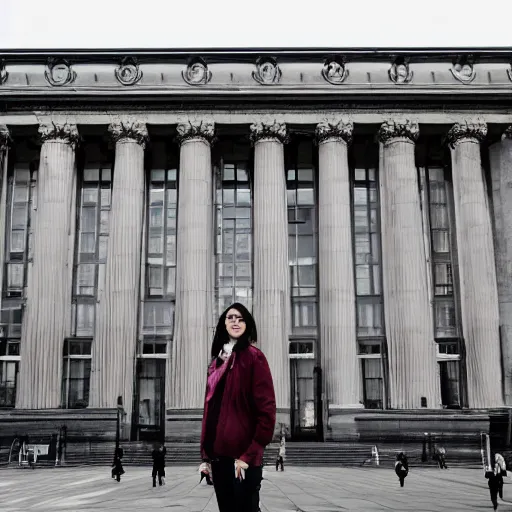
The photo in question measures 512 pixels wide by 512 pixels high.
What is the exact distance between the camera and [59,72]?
41.2 m

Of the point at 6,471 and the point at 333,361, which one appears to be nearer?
the point at 6,471

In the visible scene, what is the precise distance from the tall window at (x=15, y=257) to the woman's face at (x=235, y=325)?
1438 inches

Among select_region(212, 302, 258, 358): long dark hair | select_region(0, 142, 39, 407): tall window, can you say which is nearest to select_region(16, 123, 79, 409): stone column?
select_region(0, 142, 39, 407): tall window

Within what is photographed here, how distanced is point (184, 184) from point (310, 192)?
7.69 metres

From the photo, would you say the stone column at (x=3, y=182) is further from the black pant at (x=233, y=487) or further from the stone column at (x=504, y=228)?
the black pant at (x=233, y=487)

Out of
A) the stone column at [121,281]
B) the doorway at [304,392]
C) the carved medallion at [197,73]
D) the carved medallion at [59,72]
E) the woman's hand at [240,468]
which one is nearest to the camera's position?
the woman's hand at [240,468]

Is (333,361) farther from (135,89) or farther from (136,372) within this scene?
(135,89)

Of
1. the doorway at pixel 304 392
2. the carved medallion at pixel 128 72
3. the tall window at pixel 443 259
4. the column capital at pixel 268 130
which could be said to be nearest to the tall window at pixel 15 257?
the carved medallion at pixel 128 72

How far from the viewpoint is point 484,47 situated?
41656 millimetres

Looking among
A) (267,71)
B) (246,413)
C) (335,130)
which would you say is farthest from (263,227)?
(246,413)

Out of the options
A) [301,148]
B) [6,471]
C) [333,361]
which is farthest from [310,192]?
[6,471]

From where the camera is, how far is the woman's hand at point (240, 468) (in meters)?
5.95

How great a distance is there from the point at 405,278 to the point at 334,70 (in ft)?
39.6

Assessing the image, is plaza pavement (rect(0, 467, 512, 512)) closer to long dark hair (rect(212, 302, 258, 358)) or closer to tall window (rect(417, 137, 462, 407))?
long dark hair (rect(212, 302, 258, 358))
